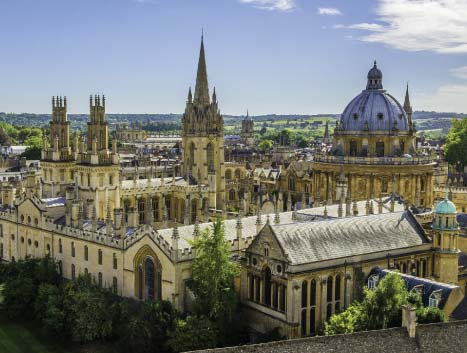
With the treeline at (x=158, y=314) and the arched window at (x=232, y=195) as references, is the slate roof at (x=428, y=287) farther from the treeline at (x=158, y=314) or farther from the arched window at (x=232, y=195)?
the arched window at (x=232, y=195)

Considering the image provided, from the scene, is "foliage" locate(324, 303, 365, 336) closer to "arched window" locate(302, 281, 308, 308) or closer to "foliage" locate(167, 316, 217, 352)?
"arched window" locate(302, 281, 308, 308)

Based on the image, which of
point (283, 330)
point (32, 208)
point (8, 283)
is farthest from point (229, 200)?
point (283, 330)

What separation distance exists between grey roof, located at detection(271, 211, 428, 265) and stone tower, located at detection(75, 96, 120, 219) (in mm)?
22086

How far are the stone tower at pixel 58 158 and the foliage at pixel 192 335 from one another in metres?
27.3

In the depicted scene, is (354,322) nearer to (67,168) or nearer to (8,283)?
(8,283)

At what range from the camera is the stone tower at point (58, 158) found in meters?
58.6

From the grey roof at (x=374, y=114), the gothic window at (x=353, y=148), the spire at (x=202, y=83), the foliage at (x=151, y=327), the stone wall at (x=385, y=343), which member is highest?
the spire at (x=202, y=83)

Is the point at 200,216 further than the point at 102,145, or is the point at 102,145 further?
the point at 200,216

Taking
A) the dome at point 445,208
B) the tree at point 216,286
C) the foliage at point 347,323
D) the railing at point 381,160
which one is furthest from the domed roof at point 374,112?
the foliage at point 347,323

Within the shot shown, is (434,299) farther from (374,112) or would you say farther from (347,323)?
(374,112)

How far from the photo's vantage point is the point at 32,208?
5044 centimetres

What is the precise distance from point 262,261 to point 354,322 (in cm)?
664

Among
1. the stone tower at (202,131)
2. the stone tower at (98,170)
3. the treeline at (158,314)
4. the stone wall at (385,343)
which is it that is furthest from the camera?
the stone tower at (202,131)

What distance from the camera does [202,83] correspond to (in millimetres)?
73375
